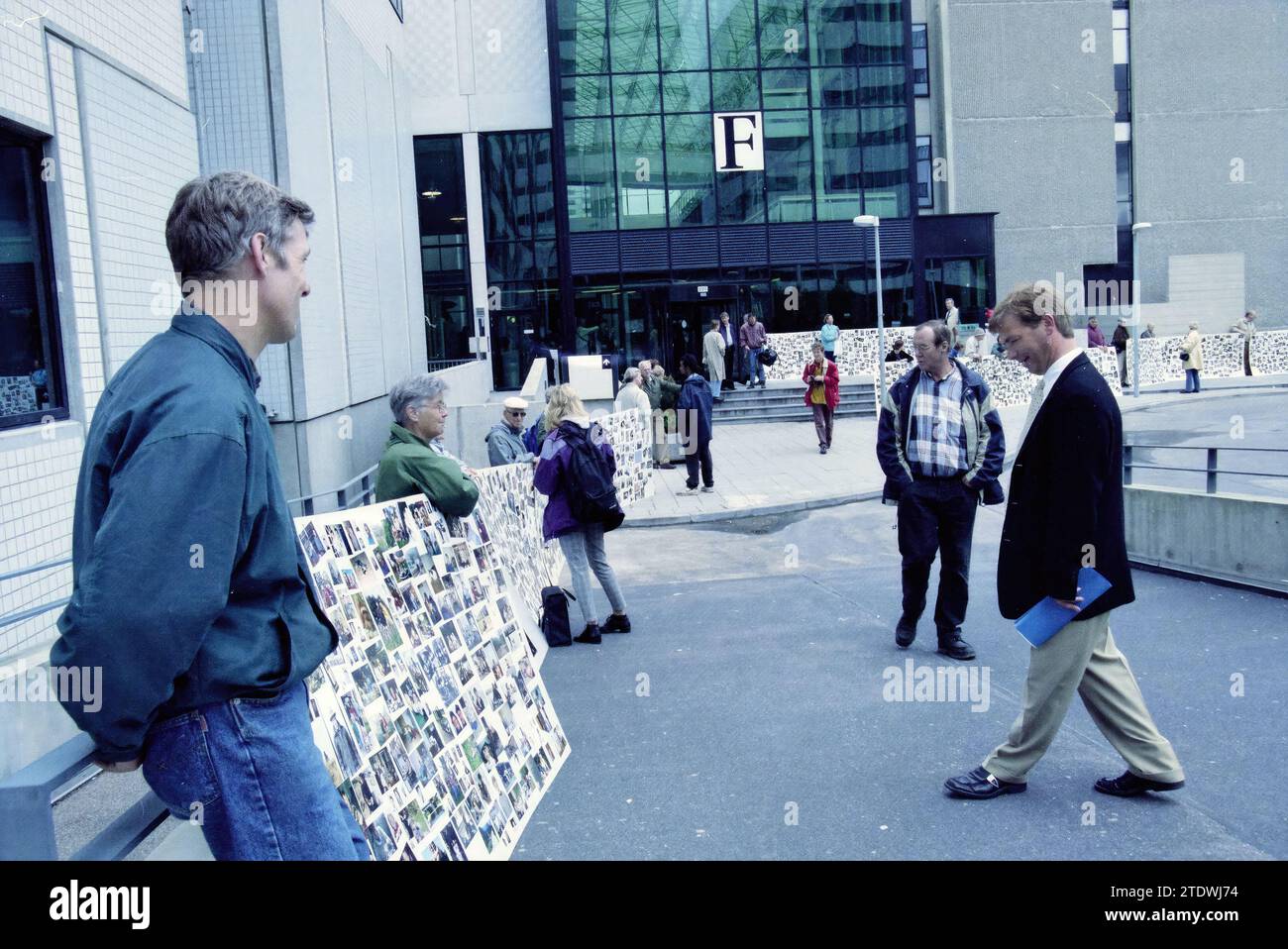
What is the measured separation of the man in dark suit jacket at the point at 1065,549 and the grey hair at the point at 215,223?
3.41 meters

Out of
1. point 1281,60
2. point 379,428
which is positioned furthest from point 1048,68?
point 379,428

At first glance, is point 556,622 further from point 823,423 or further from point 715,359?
point 715,359

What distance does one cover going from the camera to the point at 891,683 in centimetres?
664

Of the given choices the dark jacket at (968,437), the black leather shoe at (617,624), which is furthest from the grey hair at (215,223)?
the black leather shoe at (617,624)

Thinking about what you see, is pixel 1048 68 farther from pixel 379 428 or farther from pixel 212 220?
pixel 212 220

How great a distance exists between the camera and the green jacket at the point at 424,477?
5199 mm

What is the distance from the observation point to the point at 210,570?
1.91 m

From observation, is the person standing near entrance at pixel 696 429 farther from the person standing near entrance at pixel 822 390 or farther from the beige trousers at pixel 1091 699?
the beige trousers at pixel 1091 699

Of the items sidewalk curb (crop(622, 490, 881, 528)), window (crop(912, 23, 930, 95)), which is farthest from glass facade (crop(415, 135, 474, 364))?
sidewalk curb (crop(622, 490, 881, 528))

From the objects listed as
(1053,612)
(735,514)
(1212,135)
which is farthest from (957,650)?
(1212,135)

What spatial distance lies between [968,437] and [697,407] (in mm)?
9097

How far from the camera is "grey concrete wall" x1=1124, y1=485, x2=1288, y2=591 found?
830cm

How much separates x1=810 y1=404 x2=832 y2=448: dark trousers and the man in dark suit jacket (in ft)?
49.7
